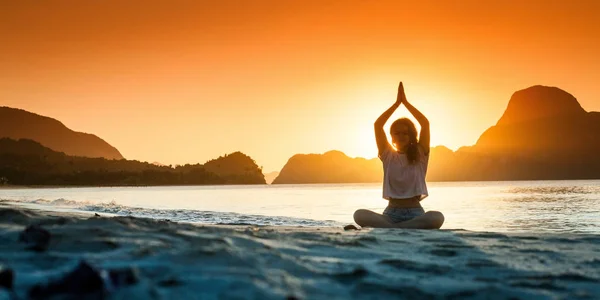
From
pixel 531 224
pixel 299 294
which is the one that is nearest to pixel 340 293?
pixel 299 294

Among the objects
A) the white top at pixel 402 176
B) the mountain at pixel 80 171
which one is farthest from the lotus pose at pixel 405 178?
the mountain at pixel 80 171

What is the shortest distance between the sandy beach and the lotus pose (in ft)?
8.93

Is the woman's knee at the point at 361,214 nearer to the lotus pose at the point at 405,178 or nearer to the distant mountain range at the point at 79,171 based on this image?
the lotus pose at the point at 405,178

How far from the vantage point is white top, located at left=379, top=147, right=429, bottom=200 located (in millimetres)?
9531

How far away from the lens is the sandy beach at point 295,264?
3805 millimetres

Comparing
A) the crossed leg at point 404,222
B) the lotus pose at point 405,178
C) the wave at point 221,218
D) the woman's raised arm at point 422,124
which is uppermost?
the woman's raised arm at point 422,124

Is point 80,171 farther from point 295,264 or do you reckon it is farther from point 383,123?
point 295,264

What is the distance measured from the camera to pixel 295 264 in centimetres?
464

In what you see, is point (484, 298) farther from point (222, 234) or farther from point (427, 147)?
point (427, 147)

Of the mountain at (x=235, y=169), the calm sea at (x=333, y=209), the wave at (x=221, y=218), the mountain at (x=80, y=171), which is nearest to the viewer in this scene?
the wave at (x=221, y=218)

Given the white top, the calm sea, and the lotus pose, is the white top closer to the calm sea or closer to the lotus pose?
the lotus pose

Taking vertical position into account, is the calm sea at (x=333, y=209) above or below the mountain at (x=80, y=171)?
below

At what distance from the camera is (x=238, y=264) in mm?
4453

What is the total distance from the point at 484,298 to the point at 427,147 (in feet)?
19.3
